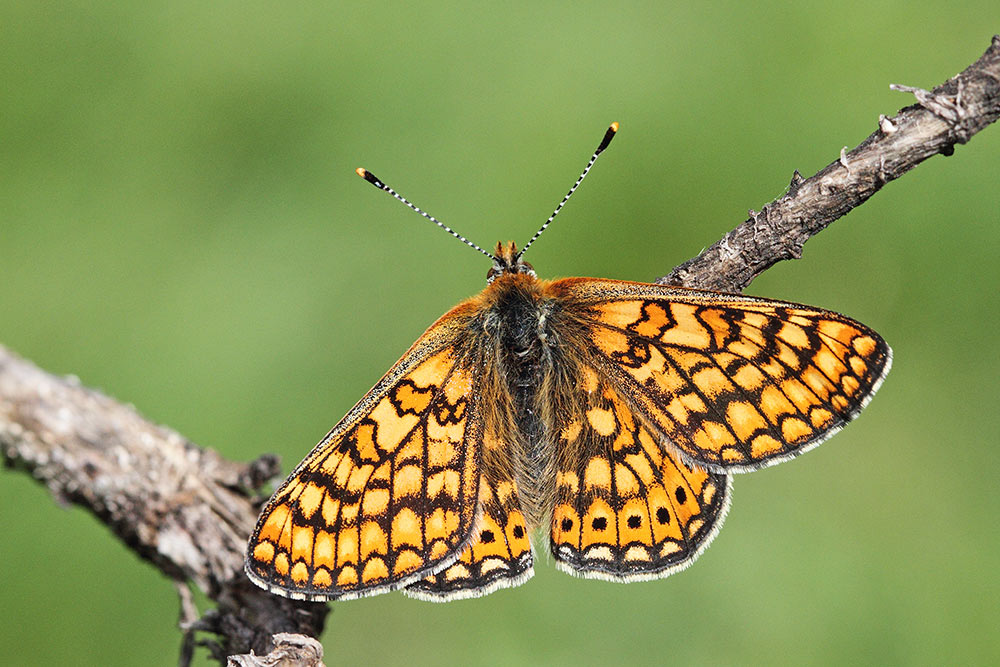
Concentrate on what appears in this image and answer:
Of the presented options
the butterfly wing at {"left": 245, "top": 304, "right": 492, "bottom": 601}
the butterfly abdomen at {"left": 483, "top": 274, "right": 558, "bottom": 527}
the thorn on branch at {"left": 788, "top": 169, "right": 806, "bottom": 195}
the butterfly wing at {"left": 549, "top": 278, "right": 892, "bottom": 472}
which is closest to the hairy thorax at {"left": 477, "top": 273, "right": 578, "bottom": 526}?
the butterfly abdomen at {"left": 483, "top": 274, "right": 558, "bottom": 527}

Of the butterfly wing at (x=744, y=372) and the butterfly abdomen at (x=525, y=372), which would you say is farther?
the butterfly abdomen at (x=525, y=372)

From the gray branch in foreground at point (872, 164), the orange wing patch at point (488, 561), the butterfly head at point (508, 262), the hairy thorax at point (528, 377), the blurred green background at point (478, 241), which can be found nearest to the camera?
the gray branch in foreground at point (872, 164)

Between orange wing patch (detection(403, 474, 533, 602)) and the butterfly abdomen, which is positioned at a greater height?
the butterfly abdomen

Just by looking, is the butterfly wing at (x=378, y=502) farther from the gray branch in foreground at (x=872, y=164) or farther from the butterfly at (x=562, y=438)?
the gray branch in foreground at (x=872, y=164)

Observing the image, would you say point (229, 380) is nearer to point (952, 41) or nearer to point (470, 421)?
point (470, 421)

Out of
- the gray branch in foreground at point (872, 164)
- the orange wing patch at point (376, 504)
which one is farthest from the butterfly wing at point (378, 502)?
the gray branch in foreground at point (872, 164)

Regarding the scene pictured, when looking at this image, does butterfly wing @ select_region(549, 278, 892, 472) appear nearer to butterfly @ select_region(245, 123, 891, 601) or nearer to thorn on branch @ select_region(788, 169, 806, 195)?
butterfly @ select_region(245, 123, 891, 601)

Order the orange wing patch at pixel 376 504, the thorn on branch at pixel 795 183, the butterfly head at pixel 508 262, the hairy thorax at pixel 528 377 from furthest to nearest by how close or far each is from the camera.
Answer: the butterfly head at pixel 508 262 → the hairy thorax at pixel 528 377 → the orange wing patch at pixel 376 504 → the thorn on branch at pixel 795 183
